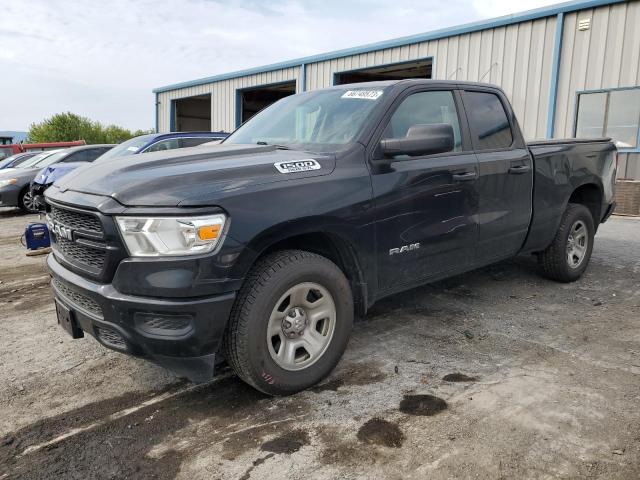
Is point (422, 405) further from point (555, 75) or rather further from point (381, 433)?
point (555, 75)

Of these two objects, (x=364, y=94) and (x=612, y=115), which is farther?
(x=612, y=115)

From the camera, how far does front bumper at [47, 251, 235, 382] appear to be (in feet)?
8.10

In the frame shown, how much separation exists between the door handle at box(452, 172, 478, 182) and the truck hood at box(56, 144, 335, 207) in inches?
43.7

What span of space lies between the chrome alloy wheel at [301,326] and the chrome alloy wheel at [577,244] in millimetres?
3255

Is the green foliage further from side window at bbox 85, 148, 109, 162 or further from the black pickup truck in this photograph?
the black pickup truck

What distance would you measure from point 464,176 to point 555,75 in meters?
10.0

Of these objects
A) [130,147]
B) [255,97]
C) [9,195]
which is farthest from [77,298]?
[255,97]

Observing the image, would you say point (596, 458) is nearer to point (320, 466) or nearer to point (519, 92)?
point (320, 466)

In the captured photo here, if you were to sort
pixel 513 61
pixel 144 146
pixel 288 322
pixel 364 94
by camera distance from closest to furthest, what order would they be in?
1. pixel 288 322
2. pixel 364 94
3. pixel 144 146
4. pixel 513 61

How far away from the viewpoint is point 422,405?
281 cm

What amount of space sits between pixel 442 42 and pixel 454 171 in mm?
11920

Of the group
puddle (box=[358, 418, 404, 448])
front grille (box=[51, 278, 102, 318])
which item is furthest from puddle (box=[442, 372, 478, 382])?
front grille (box=[51, 278, 102, 318])

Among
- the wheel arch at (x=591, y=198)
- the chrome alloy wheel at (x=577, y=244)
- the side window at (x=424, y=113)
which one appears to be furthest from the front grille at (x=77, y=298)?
the wheel arch at (x=591, y=198)

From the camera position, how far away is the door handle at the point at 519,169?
425 cm
